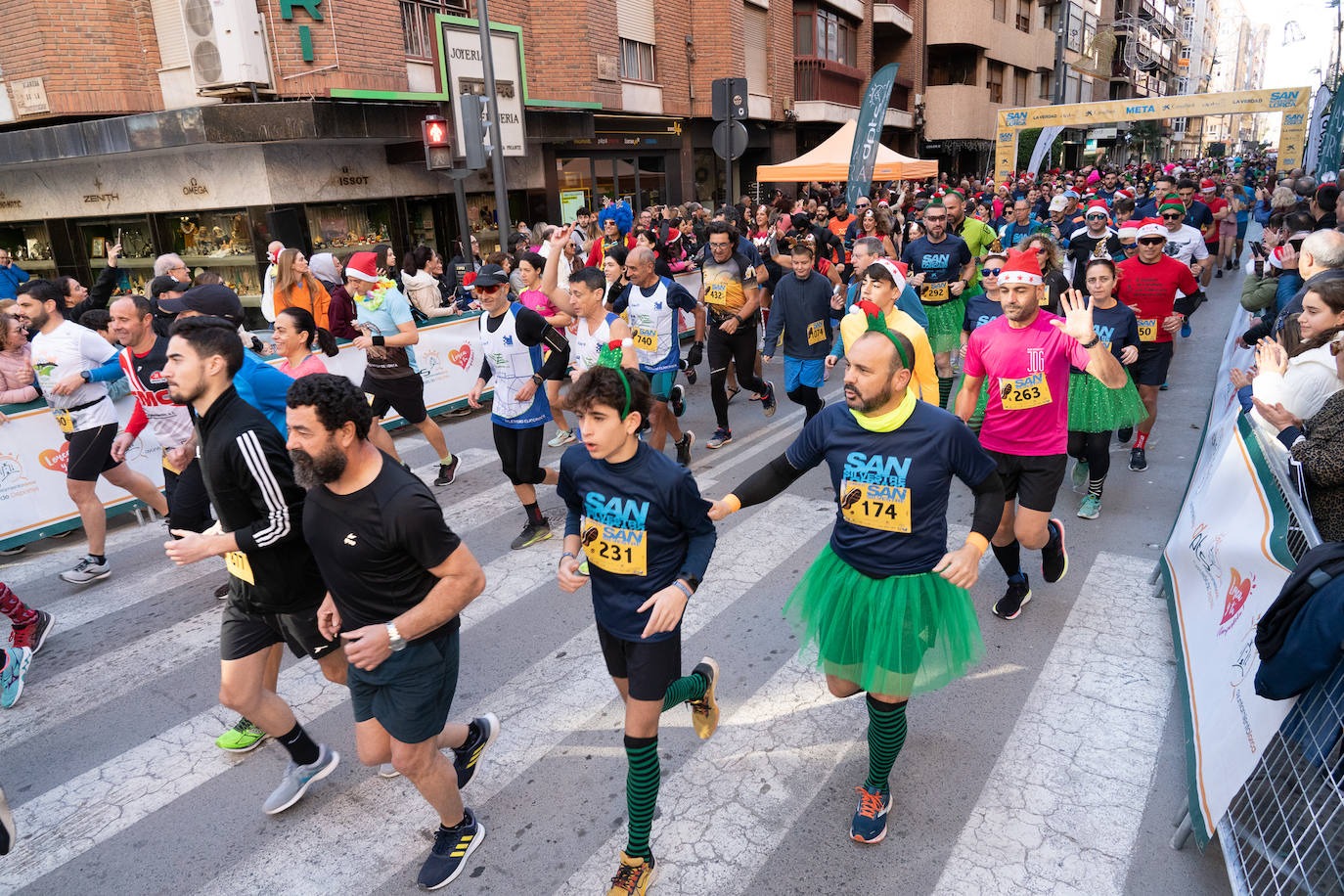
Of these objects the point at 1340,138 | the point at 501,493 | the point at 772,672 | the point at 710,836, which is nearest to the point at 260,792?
the point at 710,836

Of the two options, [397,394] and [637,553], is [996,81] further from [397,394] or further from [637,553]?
[637,553]

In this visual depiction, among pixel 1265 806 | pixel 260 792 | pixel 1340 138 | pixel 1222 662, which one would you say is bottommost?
pixel 260 792

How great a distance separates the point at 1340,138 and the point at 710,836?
20612mm

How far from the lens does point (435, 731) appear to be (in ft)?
10.4

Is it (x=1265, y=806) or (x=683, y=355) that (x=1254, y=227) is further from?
(x=1265, y=806)

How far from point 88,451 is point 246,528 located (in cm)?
376

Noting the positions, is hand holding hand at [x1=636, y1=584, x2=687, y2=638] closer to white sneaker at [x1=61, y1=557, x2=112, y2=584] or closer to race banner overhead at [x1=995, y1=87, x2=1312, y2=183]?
white sneaker at [x1=61, y1=557, x2=112, y2=584]

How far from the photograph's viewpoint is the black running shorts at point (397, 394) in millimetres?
7547

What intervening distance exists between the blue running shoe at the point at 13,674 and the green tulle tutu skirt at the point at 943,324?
26.0 ft

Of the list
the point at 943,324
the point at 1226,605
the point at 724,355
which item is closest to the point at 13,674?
the point at 724,355

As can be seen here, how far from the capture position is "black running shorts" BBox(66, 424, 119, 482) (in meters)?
6.07

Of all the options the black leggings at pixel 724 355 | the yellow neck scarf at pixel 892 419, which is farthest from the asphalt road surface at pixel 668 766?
the black leggings at pixel 724 355

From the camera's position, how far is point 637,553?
316cm

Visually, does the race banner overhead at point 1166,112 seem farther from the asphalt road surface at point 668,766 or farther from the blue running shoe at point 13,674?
the blue running shoe at point 13,674
